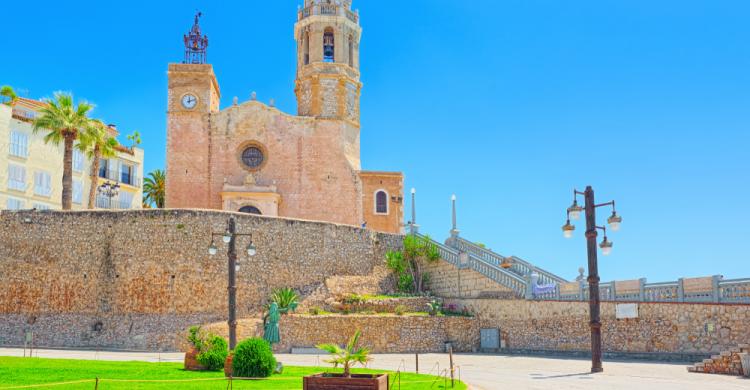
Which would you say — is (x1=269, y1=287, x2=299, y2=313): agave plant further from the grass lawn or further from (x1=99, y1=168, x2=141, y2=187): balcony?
(x1=99, y1=168, x2=141, y2=187): balcony

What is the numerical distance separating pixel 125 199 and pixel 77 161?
16.0 feet

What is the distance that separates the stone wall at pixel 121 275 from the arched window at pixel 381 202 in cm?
1421

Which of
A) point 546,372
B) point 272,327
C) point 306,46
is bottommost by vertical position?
point 546,372

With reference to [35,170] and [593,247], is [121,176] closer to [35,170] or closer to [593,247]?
[35,170]

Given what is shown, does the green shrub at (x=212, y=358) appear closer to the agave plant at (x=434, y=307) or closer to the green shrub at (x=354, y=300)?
the green shrub at (x=354, y=300)

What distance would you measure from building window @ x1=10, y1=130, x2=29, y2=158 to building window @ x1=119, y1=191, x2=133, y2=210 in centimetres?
913

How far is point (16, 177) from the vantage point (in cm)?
4853

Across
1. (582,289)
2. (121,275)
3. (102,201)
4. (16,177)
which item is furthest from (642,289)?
(102,201)

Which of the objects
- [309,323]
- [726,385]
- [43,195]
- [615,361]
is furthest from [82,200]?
[726,385]

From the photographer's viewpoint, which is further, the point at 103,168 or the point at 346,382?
the point at 103,168

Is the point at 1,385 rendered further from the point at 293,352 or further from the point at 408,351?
the point at 408,351

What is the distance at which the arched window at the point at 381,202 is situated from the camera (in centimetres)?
4831

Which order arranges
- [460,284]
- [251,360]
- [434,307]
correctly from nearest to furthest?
[251,360] → [434,307] → [460,284]

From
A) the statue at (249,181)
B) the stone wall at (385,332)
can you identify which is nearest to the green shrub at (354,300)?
the stone wall at (385,332)
